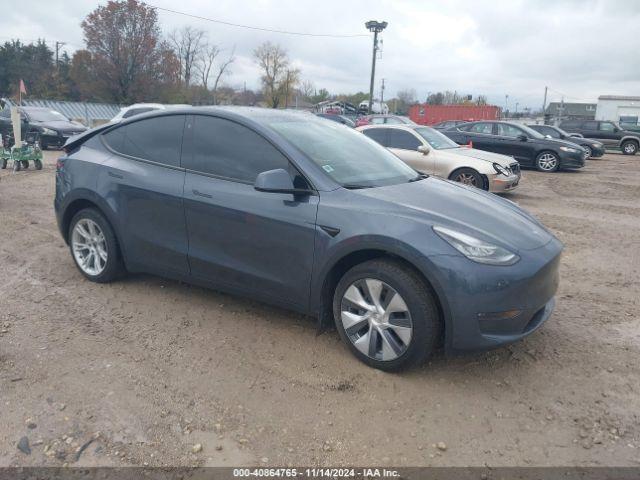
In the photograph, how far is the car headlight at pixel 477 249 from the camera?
3141mm

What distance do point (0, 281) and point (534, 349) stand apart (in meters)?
4.60

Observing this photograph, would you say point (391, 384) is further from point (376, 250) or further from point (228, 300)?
point (228, 300)

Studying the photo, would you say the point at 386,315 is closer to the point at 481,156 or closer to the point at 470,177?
the point at 470,177

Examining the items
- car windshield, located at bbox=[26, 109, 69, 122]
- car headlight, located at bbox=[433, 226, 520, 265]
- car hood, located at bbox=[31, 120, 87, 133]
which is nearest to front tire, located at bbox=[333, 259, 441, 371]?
car headlight, located at bbox=[433, 226, 520, 265]

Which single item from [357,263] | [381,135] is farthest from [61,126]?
[357,263]

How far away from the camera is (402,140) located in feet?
35.6

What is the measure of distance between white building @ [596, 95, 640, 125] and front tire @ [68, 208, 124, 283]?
2177 inches

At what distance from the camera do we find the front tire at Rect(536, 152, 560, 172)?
15.6 metres

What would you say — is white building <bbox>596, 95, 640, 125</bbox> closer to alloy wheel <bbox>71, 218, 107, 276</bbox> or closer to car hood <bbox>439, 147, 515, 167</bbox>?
car hood <bbox>439, 147, 515, 167</bbox>

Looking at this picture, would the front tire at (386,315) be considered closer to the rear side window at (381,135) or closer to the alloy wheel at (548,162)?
the rear side window at (381,135)

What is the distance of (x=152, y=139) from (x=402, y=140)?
7.16 metres

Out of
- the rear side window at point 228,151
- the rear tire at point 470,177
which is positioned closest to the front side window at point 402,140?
the rear tire at point 470,177

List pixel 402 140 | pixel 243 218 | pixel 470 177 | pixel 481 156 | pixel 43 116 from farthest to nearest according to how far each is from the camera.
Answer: pixel 43 116 < pixel 402 140 < pixel 481 156 < pixel 470 177 < pixel 243 218

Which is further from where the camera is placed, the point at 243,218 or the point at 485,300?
the point at 243,218
